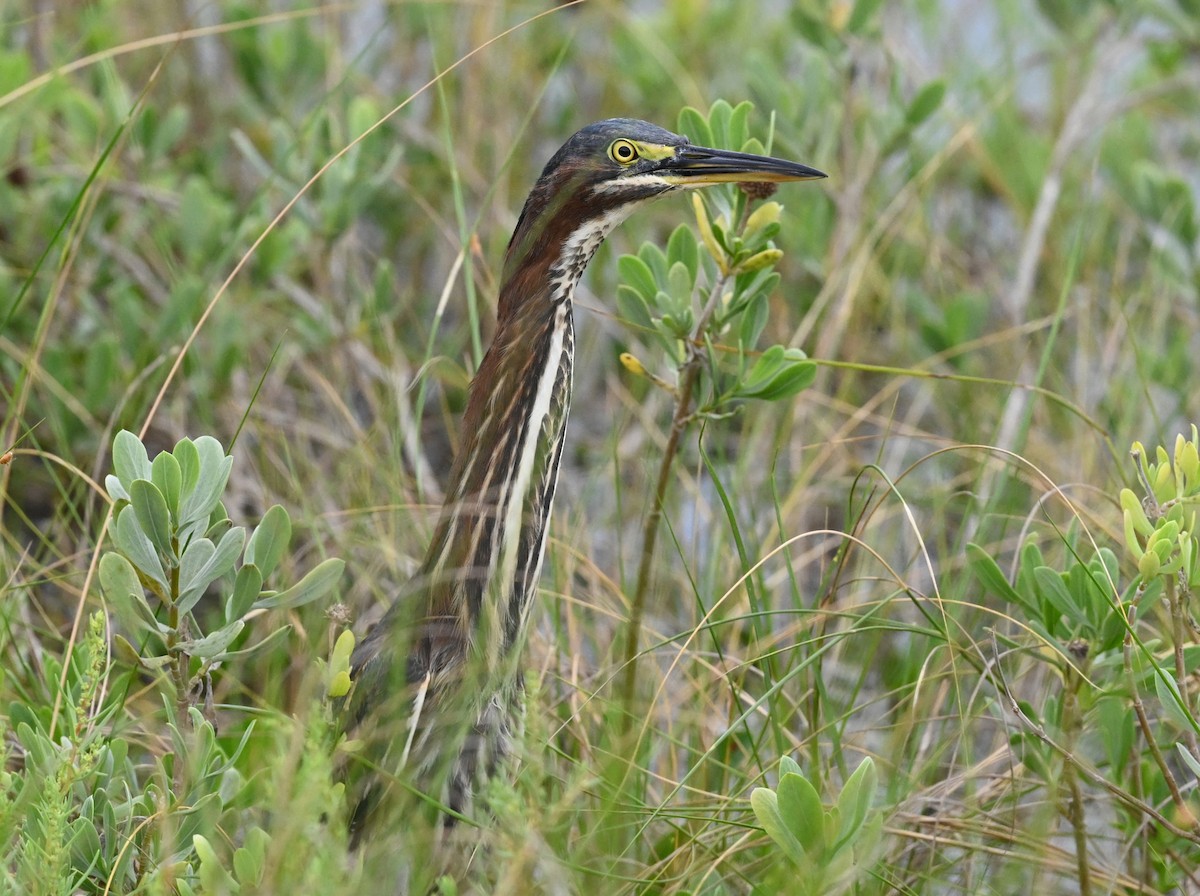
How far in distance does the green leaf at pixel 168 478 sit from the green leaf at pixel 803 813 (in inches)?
34.4

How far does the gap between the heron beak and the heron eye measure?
2.1 inches

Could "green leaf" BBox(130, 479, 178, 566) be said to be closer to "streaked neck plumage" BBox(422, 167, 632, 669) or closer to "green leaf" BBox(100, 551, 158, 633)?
"green leaf" BBox(100, 551, 158, 633)

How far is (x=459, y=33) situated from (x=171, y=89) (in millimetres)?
852

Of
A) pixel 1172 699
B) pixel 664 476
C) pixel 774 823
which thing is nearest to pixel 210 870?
pixel 774 823

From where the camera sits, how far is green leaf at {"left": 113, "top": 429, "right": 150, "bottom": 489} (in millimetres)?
2066

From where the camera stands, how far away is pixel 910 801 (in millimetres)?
2283

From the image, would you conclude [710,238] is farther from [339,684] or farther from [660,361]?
[660,361]

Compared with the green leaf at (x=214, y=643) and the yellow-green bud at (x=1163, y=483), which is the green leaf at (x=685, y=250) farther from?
the green leaf at (x=214, y=643)

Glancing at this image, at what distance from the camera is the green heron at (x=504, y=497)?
2299 millimetres

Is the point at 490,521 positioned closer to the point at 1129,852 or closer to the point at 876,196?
the point at 1129,852

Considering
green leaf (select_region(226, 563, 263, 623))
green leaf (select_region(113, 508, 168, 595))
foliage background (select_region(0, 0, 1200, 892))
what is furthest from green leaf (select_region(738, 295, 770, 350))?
green leaf (select_region(113, 508, 168, 595))

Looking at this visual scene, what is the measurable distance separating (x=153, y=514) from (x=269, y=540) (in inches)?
6.7

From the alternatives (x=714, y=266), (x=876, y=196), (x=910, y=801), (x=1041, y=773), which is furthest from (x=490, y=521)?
(x=876, y=196)

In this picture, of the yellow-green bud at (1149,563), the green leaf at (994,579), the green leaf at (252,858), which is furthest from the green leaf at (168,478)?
the yellow-green bud at (1149,563)
